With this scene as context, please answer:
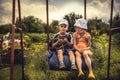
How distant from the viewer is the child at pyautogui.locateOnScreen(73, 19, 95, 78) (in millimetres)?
2915

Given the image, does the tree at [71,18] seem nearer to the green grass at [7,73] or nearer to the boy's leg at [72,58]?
the green grass at [7,73]

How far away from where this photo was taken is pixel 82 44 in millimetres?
2992

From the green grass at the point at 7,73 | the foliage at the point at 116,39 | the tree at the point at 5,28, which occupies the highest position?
the tree at the point at 5,28

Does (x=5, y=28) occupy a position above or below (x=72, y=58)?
above

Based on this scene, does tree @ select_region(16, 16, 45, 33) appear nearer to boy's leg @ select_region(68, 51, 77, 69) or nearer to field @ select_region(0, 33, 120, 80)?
field @ select_region(0, 33, 120, 80)

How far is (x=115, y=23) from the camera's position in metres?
3.87

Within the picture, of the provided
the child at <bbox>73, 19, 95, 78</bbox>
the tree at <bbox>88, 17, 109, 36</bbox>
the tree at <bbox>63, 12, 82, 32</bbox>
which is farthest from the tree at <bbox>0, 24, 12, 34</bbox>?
the child at <bbox>73, 19, 95, 78</bbox>

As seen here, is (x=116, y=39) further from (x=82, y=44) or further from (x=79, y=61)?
(x=79, y=61)

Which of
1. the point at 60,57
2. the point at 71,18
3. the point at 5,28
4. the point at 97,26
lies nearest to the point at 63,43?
the point at 60,57

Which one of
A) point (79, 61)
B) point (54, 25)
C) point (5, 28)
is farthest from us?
point (5, 28)

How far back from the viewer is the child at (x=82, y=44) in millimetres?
2915

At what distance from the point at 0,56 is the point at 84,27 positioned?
1041mm

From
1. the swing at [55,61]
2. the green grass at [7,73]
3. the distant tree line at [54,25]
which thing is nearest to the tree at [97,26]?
the distant tree line at [54,25]

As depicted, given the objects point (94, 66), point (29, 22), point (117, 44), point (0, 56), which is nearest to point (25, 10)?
point (29, 22)
